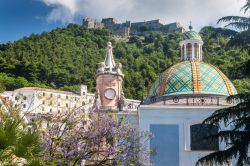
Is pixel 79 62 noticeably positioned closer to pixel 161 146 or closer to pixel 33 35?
pixel 33 35

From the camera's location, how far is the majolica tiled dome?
2733 centimetres

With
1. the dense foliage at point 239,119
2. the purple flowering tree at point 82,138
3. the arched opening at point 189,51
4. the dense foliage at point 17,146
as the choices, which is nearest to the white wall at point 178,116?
the arched opening at point 189,51

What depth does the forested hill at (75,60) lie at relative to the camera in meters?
67.8

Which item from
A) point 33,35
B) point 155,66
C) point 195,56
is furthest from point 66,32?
point 195,56

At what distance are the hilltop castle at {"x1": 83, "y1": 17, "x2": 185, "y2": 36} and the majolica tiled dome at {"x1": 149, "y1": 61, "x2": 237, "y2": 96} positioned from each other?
312 feet

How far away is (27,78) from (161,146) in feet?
181

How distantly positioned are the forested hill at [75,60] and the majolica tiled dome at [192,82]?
3048 centimetres

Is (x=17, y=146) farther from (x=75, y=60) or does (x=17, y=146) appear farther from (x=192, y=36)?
(x=75, y=60)

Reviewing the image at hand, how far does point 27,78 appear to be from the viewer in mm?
77875

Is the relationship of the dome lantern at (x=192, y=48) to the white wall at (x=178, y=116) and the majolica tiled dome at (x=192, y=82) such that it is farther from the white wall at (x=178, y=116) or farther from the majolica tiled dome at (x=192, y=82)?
the white wall at (x=178, y=116)

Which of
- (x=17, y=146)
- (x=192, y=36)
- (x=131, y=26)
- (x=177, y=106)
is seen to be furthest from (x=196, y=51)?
(x=131, y=26)

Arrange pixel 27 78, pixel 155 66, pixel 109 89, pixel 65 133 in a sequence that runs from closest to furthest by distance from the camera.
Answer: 1. pixel 65 133
2. pixel 109 89
3. pixel 155 66
4. pixel 27 78

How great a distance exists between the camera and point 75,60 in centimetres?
8512

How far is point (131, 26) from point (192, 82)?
107023mm
